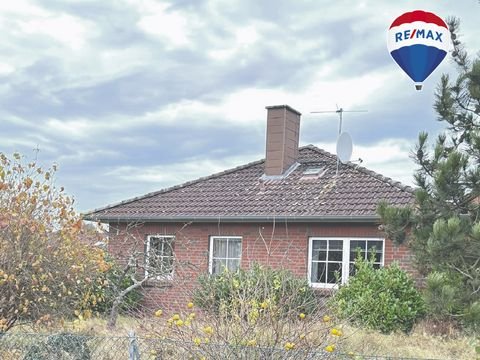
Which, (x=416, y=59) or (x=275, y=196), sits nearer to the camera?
(x=416, y=59)

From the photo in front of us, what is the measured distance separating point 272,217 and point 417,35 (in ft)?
25.0

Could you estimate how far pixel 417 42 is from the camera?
10.6 m

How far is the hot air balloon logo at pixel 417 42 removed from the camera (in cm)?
1055

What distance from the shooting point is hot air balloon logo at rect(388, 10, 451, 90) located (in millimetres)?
10547

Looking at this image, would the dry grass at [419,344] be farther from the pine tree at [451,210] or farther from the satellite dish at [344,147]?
the satellite dish at [344,147]

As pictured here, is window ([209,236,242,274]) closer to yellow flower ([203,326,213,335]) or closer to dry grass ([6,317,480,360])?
dry grass ([6,317,480,360])

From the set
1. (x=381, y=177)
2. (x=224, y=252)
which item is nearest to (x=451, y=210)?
(x=381, y=177)

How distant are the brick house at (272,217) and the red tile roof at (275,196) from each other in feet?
0.09

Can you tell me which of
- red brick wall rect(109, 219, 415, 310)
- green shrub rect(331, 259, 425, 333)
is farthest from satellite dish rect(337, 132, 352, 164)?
green shrub rect(331, 259, 425, 333)

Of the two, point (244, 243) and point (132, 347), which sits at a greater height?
point (244, 243)

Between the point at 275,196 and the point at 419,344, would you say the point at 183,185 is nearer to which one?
the point at 275,196

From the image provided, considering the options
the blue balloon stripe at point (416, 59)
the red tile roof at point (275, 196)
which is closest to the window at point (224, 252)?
the red tile roof at point (275, 196)

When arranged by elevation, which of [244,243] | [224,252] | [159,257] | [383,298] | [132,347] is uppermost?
[244,243]

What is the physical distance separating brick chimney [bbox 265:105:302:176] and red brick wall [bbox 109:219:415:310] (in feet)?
8.10
